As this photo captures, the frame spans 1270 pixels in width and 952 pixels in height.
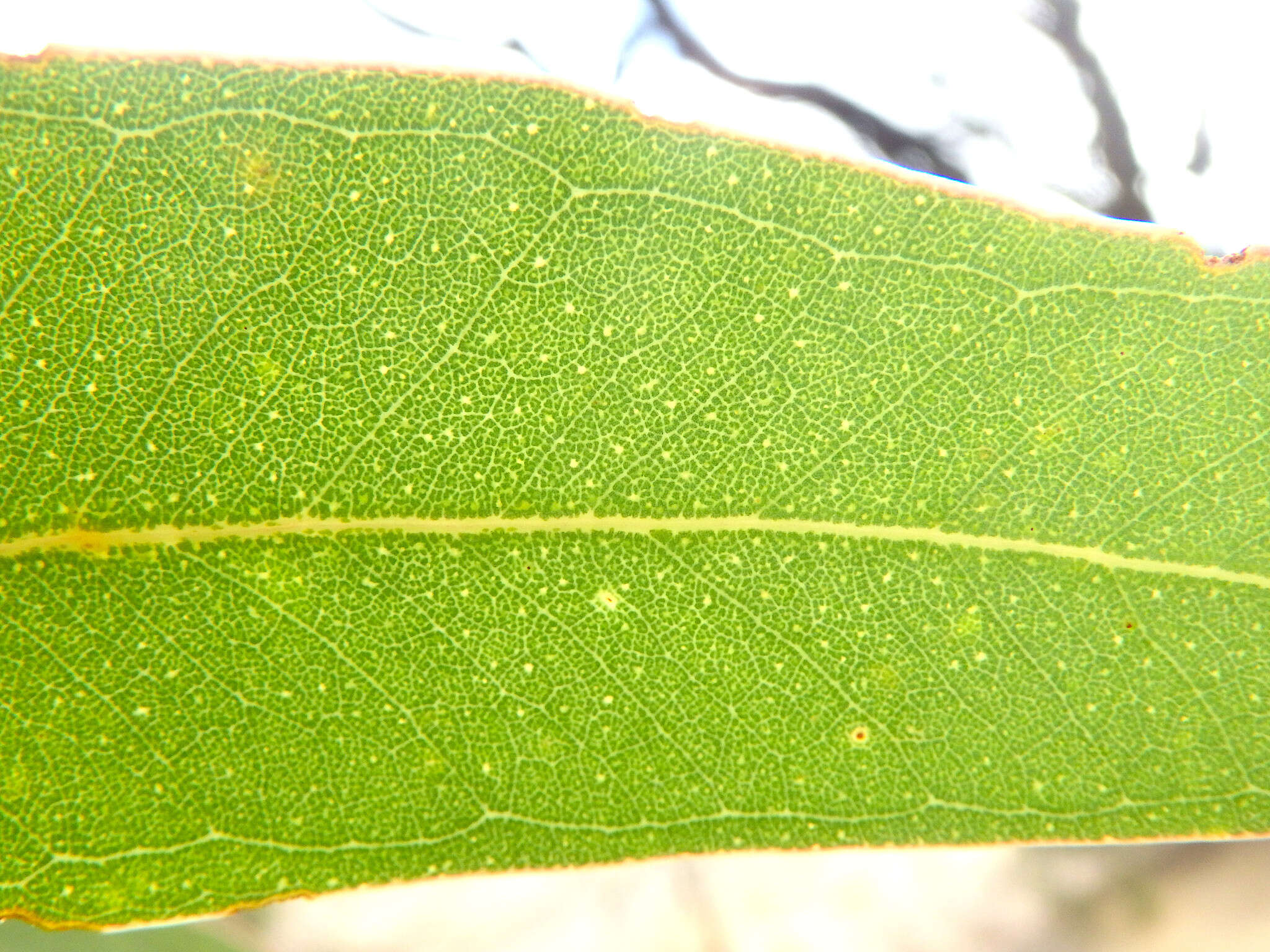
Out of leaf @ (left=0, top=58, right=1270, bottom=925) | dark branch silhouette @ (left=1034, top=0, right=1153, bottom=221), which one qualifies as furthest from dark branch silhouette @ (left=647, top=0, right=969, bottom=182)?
leaf @ (left=0, top=58, right=1270, bottom=925)

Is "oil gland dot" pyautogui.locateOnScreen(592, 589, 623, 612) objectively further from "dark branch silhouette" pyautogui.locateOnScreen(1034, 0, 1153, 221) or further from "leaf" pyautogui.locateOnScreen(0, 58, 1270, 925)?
"dark branch silhouette" pyautogui.locateOnScreen(1034, 0, 1153, 221)

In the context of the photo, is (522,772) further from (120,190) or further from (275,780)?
(120,190)

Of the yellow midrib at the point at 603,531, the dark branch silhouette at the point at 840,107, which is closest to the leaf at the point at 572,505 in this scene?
the yellow midrib at the point at 603,531

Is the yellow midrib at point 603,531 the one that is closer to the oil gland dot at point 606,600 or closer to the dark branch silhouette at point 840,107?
the oil gland dot at point 606,600

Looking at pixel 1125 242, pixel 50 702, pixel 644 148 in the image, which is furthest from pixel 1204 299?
pixel 50 702

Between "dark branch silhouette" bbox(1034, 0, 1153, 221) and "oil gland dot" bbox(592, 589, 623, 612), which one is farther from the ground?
"dark branch silhouette" bbox(1034, 0, 1153, 221)

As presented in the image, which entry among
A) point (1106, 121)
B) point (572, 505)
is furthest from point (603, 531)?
point (1106, 121)
